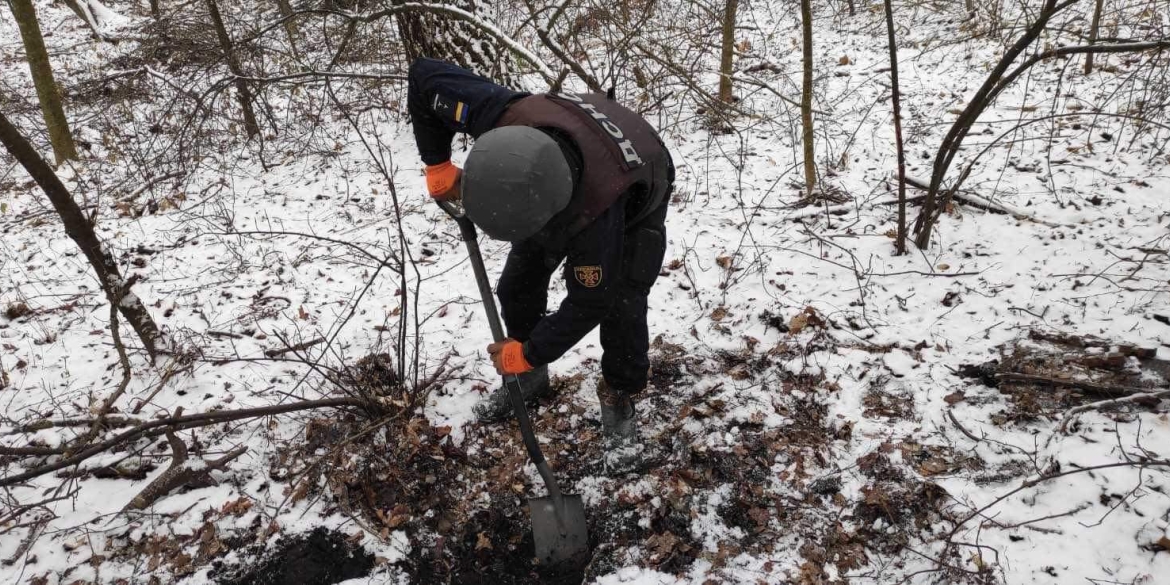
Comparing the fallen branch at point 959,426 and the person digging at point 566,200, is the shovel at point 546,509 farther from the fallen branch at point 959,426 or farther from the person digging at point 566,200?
the fallen branch at point 959,426

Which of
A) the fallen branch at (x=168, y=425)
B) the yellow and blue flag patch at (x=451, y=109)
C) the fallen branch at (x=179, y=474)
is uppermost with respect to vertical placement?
the yellow and blue flag patch at (x=451, y=109)

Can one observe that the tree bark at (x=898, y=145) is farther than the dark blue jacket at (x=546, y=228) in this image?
Yes

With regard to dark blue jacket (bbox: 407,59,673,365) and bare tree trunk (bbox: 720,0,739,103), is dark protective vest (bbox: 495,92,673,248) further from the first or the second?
bare tree trunk (bbox: 720,0,739,103)

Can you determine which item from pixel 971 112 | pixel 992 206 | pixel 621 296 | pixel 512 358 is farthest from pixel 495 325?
pixel 992 206

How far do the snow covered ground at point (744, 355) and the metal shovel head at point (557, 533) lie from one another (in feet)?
0.46

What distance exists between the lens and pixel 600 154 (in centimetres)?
199

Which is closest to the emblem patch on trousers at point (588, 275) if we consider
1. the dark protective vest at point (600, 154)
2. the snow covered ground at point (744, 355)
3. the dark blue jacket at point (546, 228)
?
the dark blue jacket at point (546, 228)

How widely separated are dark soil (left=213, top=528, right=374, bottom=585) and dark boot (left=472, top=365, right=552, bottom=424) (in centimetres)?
86

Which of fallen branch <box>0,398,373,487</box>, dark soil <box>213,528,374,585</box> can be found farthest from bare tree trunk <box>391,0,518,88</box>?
dark soil <box>213,528,374,585</box>

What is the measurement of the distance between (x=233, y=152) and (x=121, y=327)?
3614 millimetres

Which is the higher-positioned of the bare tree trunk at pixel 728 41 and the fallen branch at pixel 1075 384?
the bare tree trunk at pixel 728 41

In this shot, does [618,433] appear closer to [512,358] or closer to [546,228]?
[512,358]

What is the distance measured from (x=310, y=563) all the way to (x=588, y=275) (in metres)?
1.75

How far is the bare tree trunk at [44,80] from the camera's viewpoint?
577 centimetres
